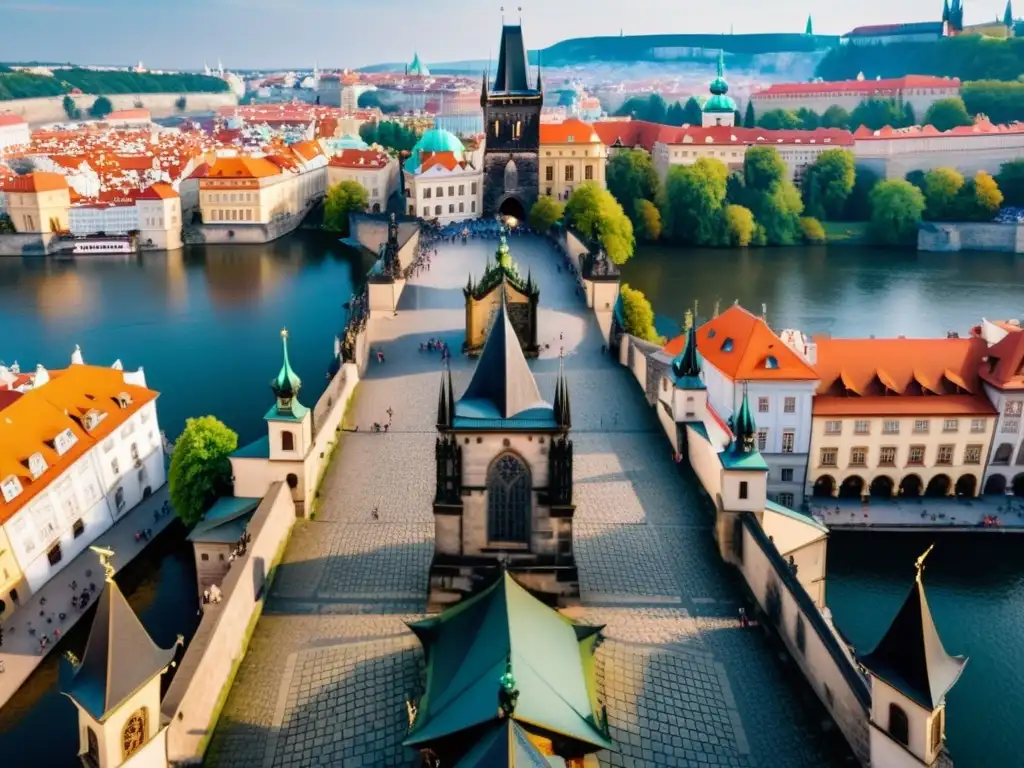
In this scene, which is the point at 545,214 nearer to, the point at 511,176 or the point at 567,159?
the point at 511,176

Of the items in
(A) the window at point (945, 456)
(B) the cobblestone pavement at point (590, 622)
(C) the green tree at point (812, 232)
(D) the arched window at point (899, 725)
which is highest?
(D) the arched window at point (899, 725)

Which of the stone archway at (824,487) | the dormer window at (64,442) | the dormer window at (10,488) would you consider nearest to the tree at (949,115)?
the stone archway at (824,487)

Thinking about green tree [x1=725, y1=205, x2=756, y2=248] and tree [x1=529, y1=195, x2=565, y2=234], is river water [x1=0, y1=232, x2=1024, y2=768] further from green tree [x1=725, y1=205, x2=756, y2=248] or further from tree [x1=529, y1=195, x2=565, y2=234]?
tree [x1=529, y1=195, x2=565, y2=234]

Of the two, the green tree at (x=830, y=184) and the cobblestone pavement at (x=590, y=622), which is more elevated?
the green tree at (x=830, y=184)

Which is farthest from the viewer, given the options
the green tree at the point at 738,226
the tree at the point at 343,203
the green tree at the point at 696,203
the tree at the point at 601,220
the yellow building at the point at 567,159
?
the tree at the point at 343,203

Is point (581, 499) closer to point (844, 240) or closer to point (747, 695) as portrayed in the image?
point (747, 695)

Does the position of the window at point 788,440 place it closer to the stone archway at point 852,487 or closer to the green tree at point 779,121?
the stone archway at point 852,487

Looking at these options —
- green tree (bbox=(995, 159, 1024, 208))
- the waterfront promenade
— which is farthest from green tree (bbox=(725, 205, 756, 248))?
the waterfront promenade

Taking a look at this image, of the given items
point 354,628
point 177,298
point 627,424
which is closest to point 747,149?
point 177,298
